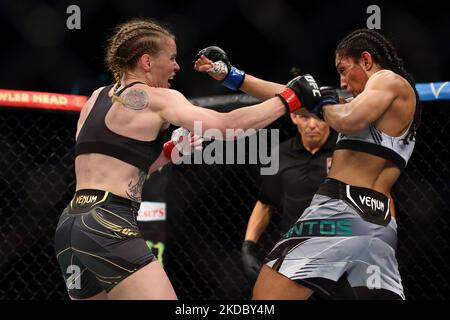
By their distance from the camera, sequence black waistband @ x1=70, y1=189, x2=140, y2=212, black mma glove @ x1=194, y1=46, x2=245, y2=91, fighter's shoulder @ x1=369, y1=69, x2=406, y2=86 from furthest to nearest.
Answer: black mma glove @ x1=194, y1=46, x2=245, y2=91 < fighter's shoulder @ x1=369, y1=69, x2=406, y2=86 < black waistband @ x1=70, y1=189, x2=140, y2=212

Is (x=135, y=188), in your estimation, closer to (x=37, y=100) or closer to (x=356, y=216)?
(x=356, y=216)

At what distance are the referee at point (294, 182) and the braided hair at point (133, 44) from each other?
1057 mm

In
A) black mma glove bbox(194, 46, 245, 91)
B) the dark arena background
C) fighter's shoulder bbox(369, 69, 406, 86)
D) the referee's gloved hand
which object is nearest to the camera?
fighter's shoulder bbox(369, 69, 406, 86)

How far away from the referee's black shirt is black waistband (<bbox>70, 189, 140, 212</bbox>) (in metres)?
1.16

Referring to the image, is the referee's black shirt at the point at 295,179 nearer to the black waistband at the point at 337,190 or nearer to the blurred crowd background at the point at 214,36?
the blurred crowd background at the point at 214,36

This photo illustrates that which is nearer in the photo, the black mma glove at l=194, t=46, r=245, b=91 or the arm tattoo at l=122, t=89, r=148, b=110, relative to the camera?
the arm tattoo at l=122, t=89, r=148, b=110

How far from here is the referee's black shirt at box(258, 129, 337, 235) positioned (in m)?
3.04

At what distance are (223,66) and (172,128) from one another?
3.54 feet

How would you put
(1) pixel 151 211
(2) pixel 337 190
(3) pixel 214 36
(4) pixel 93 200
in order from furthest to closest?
1. (3) pixel 214 36
2. (1) pixel 151 211
3. (2) pixel 337 190
4. (4) pixel 93 200

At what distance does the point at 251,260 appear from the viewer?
3020mm

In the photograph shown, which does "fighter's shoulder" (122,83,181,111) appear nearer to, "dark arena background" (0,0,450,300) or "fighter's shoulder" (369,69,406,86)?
"fighter's shoulder" (369,69,406,86)

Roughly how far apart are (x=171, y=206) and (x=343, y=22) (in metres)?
1.42

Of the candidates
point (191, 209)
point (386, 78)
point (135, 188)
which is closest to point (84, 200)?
point (135, 188)

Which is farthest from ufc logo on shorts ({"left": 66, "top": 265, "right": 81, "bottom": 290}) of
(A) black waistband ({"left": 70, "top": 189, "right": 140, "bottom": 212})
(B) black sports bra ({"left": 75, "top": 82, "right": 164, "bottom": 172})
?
(B) black sports bra ({"left": 75, "top": 82, "right": 164, "bottom": 172})
